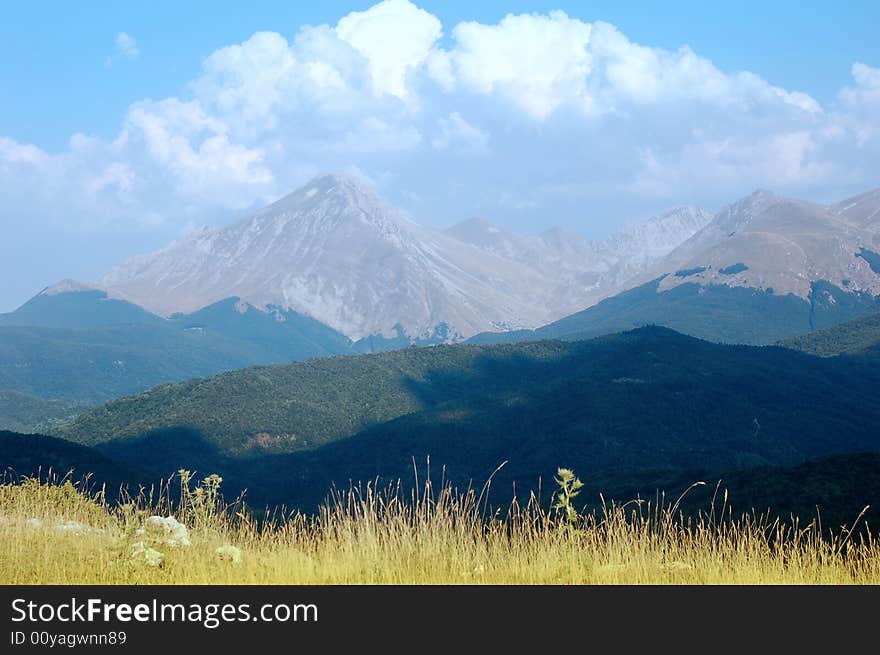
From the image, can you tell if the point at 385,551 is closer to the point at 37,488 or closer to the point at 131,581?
the point at 131,581

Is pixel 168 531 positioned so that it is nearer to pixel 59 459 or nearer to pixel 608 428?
pixel 59 459

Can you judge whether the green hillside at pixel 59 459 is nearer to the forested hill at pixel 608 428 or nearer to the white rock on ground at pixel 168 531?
the forested hill at pixel 608 428

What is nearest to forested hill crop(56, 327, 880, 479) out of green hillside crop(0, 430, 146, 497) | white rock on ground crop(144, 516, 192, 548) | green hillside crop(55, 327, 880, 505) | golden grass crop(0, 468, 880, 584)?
green hillside crop(55, 327, 880, 505)

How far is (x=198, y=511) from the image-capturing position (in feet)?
43.9

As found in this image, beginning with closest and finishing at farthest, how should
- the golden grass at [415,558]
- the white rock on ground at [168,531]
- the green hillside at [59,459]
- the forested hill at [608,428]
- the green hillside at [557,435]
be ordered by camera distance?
the golden grass at [415,558]
the white rock on ground at [168,531]
the green hillside at [59,459]
the green hillside at [557,435]
the forested hill at [608,428]

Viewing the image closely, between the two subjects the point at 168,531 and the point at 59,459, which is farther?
the point at 59,459

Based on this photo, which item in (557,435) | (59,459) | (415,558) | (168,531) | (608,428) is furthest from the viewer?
(608,428)

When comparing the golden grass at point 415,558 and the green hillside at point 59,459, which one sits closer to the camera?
the golden grass at point 415,558

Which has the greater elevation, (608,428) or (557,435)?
(608,428)

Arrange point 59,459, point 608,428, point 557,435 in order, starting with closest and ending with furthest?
point 59,459, point 557,435, point 608,428

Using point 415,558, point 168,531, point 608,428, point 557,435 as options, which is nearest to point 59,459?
point 557,435

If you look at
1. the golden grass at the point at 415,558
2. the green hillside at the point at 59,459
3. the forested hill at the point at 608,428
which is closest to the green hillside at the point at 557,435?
the forested hill at the point at 608,428

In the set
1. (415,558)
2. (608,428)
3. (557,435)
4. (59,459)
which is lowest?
(415,558)

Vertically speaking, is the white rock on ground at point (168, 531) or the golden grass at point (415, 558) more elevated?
the white rock on ground at point (168, 531)
